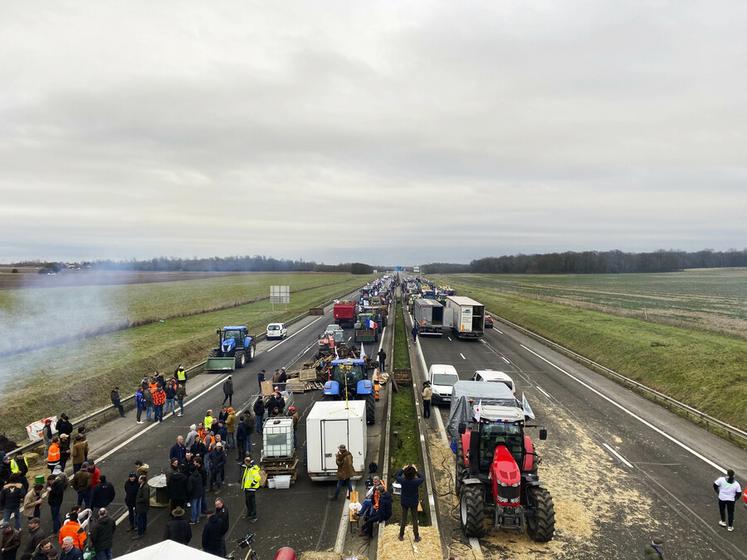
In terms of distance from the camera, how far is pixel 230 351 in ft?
106

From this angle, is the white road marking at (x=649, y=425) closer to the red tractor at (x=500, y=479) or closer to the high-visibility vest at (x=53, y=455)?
the red tractor at (x=500, y=479)

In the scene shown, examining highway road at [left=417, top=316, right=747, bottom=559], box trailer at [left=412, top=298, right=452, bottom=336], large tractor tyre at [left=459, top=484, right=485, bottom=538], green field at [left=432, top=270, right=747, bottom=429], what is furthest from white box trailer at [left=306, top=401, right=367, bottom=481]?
box trailer at [left=412, top=298, right=452, bottom=336]

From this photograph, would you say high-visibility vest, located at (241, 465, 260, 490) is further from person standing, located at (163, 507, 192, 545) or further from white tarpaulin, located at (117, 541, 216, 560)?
white tarpaulin, located at (117, 541, 216, 560)

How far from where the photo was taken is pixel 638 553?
1164 centimetres

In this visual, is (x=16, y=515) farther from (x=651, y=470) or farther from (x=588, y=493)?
(x=651, y=470)

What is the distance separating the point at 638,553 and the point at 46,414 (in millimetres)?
23397

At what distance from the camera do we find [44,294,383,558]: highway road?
39.8 ft

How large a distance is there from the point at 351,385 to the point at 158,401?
883 cm

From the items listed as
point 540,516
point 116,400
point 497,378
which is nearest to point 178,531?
point 540,516

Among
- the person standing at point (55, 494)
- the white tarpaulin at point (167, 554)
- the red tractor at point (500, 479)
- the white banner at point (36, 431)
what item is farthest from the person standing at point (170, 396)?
the white tarpaulin at point (167, 554)

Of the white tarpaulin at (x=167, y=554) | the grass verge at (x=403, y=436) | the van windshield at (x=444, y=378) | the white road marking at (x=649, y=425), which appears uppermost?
the white tarpaulin at (x=167, y=554)

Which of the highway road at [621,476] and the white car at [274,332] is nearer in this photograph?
the highway road at [621,476]

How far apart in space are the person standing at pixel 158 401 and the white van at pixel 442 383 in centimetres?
1280

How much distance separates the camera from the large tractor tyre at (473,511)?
11.6 meters
